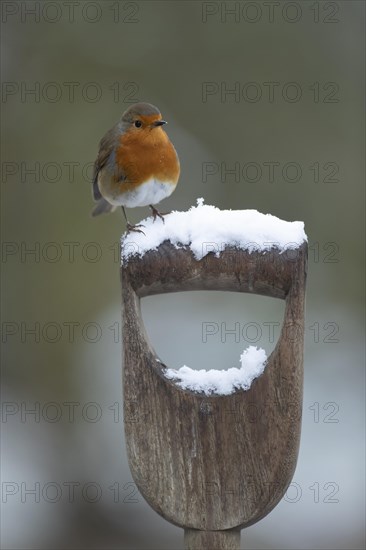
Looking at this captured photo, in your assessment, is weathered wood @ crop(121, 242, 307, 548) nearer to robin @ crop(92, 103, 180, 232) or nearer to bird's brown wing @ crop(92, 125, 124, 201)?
robin @ crop(92, 103, 180, 232)

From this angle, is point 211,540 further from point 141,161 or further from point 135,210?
point 135,210

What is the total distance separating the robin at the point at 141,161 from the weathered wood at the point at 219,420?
3.59 ft

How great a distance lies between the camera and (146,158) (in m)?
2.79

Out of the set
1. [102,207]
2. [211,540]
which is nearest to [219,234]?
[211,540]

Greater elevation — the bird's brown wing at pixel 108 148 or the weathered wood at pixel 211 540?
the bird's brown wing at pixel 108 148

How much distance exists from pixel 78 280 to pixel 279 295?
432cm

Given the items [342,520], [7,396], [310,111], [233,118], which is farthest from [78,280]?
[342,520]

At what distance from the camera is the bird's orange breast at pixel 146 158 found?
2775 mm

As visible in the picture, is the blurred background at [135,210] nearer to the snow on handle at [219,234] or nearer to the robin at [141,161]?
the robin at [141,161]

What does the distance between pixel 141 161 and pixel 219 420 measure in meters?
1.32

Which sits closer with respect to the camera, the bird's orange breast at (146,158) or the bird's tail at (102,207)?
the bird's orange breast at (146,158)

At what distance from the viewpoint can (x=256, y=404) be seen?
1679 mm

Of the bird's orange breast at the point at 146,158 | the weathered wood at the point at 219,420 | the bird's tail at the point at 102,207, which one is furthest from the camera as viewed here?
the bird's tail at the point at 102,207

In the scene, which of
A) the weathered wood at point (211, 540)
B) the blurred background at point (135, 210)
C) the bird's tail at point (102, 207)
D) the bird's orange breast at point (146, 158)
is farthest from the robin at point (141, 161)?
the blurred background at point (135, 210)
